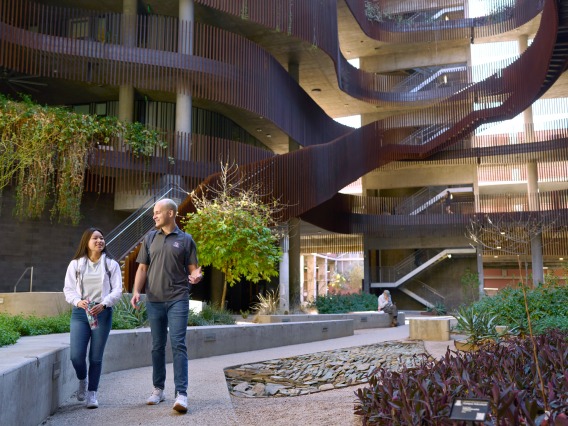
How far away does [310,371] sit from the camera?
8469mm

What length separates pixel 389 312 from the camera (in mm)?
21875

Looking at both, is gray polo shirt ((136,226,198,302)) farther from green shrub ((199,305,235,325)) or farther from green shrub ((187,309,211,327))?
green shrub ((199,305,235,325))

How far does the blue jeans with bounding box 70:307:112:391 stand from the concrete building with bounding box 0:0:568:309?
33.2ft

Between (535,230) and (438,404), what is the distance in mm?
28040

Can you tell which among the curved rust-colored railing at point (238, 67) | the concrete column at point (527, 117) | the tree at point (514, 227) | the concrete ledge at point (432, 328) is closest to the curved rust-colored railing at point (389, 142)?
the curved rust-colored railing at point (238, 67)

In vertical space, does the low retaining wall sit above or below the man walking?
below

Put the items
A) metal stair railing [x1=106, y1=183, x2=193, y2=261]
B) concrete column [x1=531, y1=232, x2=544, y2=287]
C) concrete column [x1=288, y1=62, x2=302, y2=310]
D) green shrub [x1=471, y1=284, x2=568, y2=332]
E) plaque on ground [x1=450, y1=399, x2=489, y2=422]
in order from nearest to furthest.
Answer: plaque on ground [x1=450, y1=399, x2=489, y2=422] → green shrub [x1=471, y1=284, x2=568, y2=332] → metal stair railing [x1=106, y1=183, x2=193, y2=261] → concrete column [x1=288, y1=62, x2=302, y2=310] → concrete column [x1=531, y1=232, x2=544, y2=287]

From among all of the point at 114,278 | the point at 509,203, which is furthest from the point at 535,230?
the point at 114,278

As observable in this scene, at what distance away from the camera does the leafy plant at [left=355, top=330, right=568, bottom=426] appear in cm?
322

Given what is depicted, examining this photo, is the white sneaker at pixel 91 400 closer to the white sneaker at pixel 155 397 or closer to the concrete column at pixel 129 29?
the white sneaker at pixel 155 397

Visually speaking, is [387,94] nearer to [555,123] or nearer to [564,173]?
[555,123]

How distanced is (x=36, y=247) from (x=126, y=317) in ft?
37.1

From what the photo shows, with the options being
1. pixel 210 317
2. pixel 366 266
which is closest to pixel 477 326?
pixel 210 317

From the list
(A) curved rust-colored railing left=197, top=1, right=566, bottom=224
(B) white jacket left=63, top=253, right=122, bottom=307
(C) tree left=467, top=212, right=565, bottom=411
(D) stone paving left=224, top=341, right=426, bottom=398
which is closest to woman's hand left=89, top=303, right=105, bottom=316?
(B) white jacket left=63, top=253, right=122, bottom=307
